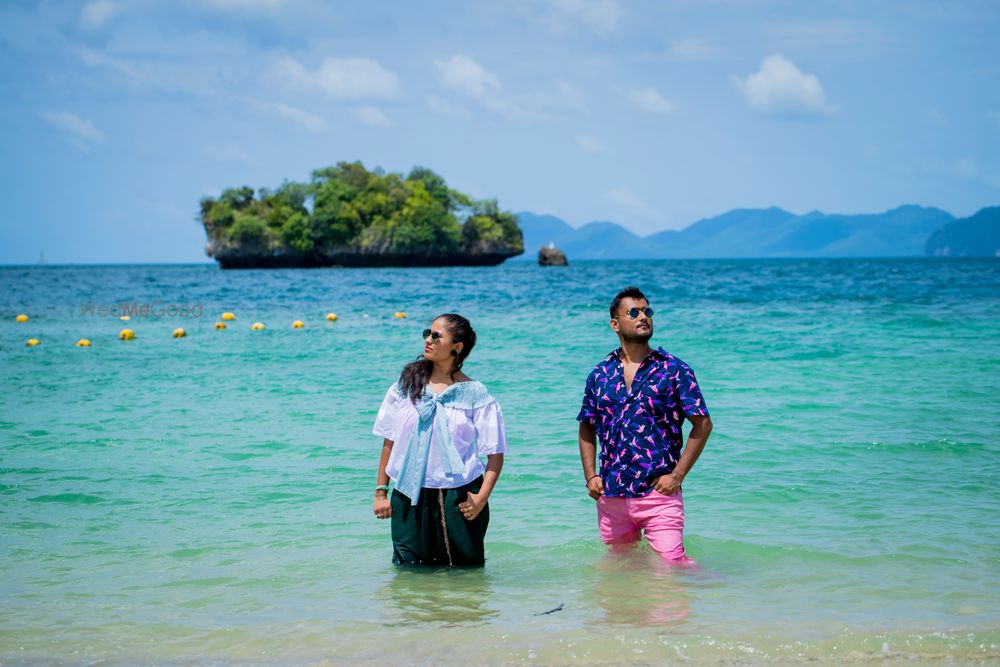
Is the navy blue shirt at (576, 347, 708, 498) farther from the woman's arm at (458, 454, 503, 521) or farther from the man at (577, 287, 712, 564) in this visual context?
the woman's arm at (458, 454, 503, 521)

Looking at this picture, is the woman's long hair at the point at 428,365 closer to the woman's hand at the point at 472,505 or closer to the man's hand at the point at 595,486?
the woman's hand at the point at 472,505

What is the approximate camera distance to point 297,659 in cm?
422

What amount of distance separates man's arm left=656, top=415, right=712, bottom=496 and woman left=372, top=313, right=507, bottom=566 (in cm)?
81

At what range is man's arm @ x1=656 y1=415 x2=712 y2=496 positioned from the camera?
4.70 metres

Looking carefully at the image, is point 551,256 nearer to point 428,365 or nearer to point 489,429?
point 428,365

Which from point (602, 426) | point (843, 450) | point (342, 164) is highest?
point (342, 164)

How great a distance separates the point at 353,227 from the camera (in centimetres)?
10756

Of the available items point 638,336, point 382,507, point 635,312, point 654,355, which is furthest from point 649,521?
point 382,507

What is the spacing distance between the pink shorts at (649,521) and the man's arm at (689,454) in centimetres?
7

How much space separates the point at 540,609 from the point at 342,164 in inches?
4550

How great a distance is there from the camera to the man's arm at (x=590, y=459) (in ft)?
16.0

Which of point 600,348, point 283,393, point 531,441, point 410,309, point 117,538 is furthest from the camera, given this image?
point 410,309

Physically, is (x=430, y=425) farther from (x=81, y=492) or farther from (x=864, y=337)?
(x=864, y=337)

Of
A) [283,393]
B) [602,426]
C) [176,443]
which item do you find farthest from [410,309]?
[602,426]
